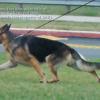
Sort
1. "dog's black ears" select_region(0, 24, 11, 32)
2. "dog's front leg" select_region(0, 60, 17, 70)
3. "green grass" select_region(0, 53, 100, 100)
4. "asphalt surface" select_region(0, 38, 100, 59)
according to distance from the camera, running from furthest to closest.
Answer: "asphalt surface" select_region(0, 38, 100, 59)
"dog's front leg" select_region(0, 60, 17, 70)
"dog's black ears" select_region(0, 24, 11, 32)
"green grass" select_region(0, 53, 100, 100)

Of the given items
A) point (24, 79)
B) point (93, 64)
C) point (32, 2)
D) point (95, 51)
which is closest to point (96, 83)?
point (93, 64)

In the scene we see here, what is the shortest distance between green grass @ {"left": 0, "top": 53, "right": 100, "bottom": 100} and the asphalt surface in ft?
13.0

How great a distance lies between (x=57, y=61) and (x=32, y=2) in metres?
12.6

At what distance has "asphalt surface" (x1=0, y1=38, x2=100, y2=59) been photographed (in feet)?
51.0

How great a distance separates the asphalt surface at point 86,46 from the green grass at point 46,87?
3967 millimetres

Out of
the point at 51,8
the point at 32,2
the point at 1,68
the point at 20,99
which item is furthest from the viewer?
the point at 51,8

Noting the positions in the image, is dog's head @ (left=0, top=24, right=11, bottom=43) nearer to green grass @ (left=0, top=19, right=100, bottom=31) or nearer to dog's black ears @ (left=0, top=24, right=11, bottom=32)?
dog's black ears @ (left=0, top=24, right=11, bottom=32)

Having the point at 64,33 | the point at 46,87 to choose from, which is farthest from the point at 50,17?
the point at 46,87

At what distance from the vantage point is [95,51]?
16109 mm

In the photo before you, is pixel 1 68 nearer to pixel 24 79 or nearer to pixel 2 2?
pixel 24 79

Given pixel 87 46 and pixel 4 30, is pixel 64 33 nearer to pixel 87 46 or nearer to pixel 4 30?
pixel 87 46

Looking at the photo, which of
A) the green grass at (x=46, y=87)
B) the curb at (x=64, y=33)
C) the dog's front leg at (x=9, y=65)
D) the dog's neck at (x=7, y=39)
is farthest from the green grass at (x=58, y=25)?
the dog's neck at (x=7, y=39)

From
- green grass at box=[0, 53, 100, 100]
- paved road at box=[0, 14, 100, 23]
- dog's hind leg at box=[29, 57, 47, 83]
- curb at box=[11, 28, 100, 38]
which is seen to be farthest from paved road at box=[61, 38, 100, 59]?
dog's hind leg at box=[29, 57, 47, 83]

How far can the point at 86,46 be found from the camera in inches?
678
